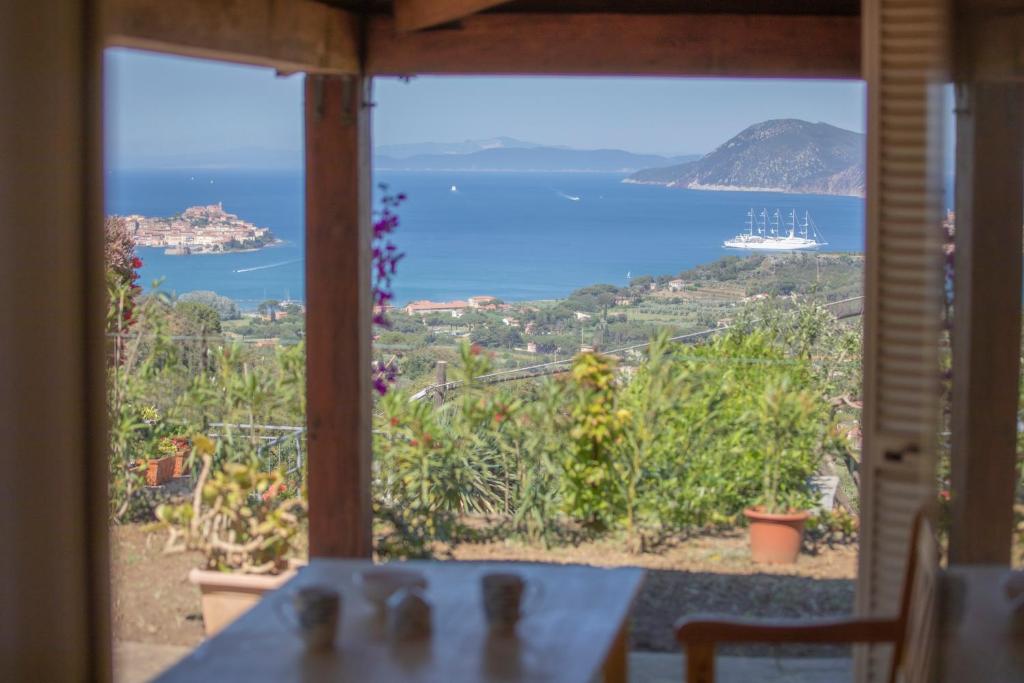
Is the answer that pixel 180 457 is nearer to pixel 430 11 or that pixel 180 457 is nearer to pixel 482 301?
pixel 482 301

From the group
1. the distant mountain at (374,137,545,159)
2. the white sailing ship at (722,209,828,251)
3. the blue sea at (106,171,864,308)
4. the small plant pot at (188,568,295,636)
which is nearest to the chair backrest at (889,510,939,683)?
the small plant pot at (188,568,295,636)

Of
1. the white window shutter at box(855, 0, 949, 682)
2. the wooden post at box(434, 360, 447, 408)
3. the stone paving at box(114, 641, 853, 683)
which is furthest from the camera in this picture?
the wooden post at box(434, 360, 447, 408)

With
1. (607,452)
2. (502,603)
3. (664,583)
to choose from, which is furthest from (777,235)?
(502,603)

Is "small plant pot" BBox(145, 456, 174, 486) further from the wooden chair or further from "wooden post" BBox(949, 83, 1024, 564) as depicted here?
"wooden post" BBox(949, 83, 1024, 564)

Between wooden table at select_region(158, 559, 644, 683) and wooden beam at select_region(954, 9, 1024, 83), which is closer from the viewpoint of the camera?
wooden table at select_region(158, 559, 644, 683)

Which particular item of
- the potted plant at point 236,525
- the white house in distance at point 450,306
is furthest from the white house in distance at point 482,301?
the potted plant at point 236,525

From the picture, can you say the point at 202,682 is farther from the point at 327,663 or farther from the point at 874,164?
the point at 874,164
